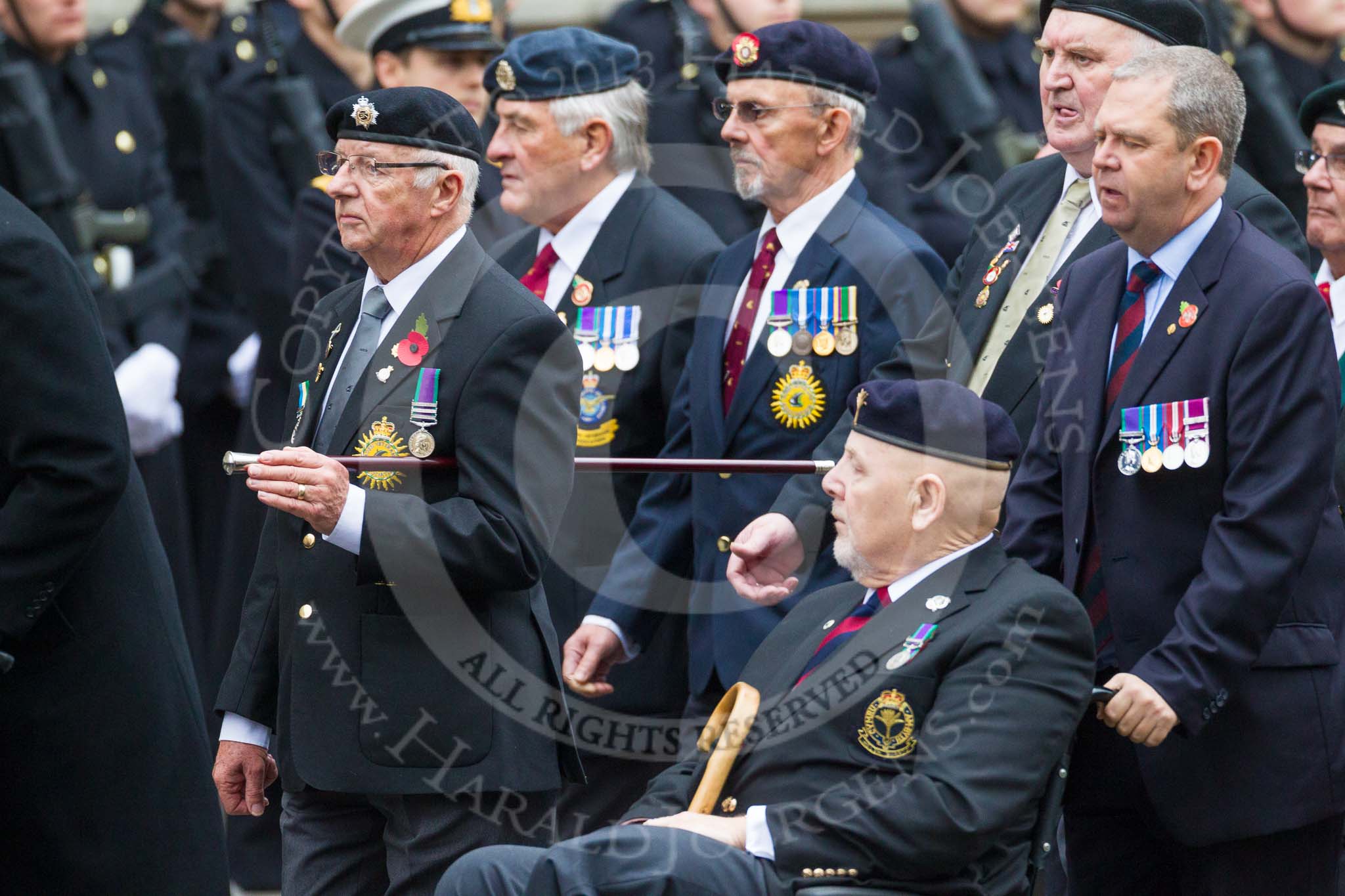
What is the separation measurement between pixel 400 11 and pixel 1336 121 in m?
2.73

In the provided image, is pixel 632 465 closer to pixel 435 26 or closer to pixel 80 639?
pixel 80 639

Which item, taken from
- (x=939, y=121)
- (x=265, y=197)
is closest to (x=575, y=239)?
(x=265, y=197)

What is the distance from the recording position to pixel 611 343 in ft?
18.5

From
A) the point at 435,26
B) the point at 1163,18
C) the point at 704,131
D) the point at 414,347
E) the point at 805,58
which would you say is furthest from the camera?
the point at 704,131

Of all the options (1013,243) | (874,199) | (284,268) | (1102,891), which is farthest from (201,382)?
(1102,891)

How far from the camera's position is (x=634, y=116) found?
19.4 feet

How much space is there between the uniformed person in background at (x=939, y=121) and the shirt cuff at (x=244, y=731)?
11.4 feet

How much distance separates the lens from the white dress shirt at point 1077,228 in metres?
4.95

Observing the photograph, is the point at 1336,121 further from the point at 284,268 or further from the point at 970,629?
the point at 284,268

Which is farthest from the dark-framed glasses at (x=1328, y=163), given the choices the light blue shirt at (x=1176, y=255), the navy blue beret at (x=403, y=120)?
the navy blue beret at (x=403, y=120)

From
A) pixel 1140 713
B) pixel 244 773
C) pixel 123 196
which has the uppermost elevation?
pixel 1140 713

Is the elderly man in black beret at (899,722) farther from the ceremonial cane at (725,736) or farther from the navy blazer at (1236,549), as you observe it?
→ the navy blazer at (1236,549)

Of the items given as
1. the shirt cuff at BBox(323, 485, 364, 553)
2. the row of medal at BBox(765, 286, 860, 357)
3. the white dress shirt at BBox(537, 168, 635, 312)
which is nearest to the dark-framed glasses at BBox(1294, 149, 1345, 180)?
the row of medal at BBox(765, 286, 860, 357)

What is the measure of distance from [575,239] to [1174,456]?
6.75 feet
